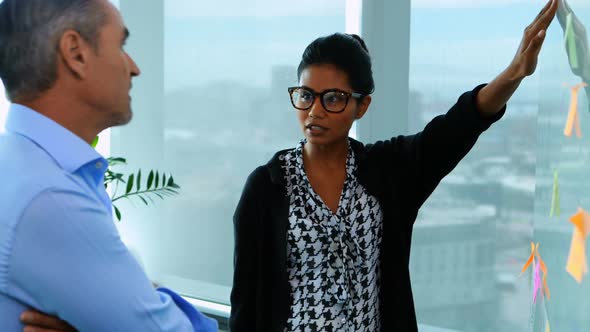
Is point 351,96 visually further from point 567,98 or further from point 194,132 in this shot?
point 194,132

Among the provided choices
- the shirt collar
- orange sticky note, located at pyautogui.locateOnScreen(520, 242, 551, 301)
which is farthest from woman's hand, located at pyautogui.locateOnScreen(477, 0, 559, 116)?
the shirt collar

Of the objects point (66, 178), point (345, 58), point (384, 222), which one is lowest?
point (384, 222)

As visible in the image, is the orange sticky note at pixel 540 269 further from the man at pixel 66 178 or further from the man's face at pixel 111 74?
the man's face at pixel 111 74

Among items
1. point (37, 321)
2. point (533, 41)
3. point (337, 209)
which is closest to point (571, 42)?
point (533, 41)

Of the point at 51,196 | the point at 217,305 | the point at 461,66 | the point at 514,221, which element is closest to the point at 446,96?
the point at 461,66

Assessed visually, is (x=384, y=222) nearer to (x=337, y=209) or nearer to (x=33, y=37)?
(x=337, y=209)

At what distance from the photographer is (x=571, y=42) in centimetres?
159

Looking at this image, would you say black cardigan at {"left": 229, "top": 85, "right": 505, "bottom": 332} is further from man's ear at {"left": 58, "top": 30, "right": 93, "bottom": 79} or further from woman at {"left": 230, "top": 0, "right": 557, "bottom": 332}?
man's ear at {"left": 58, "top": 30, "right": 93, "bottom": 79}

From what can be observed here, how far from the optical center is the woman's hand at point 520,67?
1.51 metres

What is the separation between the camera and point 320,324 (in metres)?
1.65

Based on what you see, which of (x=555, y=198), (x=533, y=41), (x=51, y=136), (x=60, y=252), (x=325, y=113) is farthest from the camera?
(x=325, y=113)

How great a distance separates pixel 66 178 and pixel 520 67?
0.99 meters

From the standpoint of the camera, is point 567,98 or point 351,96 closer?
point 567,98

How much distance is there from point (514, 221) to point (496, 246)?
114mm
